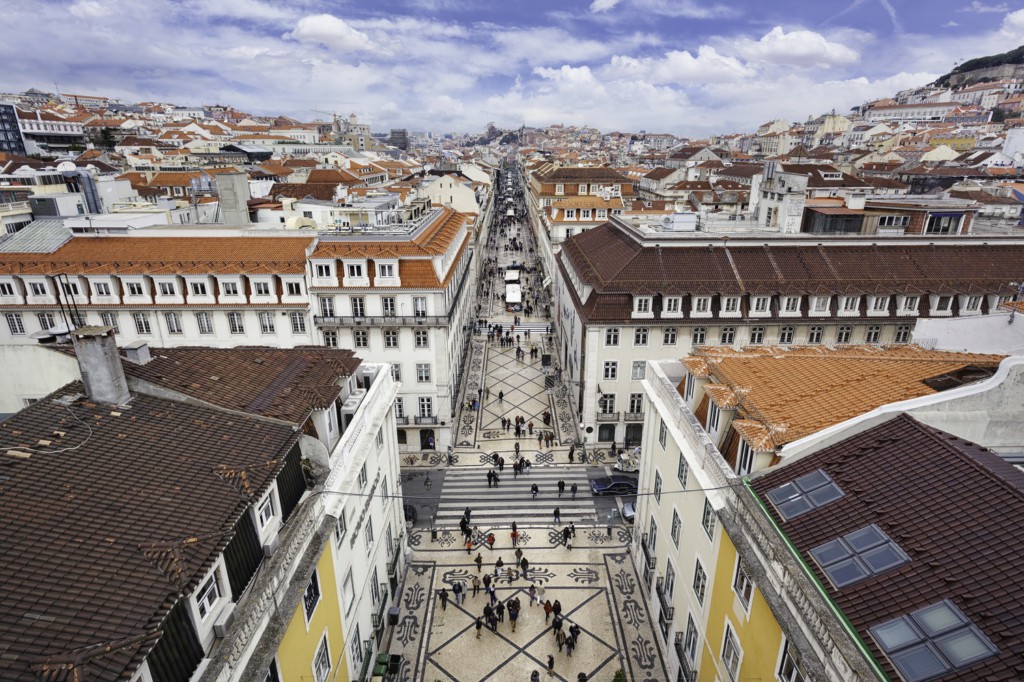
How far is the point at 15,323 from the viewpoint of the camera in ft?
114

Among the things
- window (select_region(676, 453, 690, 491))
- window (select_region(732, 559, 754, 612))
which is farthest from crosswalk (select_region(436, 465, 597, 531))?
window (select_region(732, 559, 754, 612))

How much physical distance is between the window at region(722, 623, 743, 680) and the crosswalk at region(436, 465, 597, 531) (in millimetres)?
15482

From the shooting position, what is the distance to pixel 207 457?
12445mm

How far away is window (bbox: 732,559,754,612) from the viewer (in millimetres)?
14372

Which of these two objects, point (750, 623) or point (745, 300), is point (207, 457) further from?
point (745, 300)

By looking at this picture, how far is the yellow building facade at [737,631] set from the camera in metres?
13.2

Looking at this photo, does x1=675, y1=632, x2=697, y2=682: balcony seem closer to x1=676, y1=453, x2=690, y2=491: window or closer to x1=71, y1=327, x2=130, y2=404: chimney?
x1=676, y1=453, x2=690, y2=491: window

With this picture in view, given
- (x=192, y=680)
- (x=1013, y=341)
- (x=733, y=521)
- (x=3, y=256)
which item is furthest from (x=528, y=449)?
(x=3, y=256)

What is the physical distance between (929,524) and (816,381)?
6663 mm

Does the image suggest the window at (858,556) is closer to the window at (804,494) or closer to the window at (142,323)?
the window at (804,494)

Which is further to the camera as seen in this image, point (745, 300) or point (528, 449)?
point (528, 449)

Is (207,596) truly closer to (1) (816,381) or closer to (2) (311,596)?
(2) (311,596)

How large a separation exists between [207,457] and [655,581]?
61.5 ft

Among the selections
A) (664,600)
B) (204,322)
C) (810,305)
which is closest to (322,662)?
(664,600)
